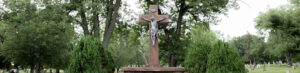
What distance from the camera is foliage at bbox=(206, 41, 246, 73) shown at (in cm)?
740

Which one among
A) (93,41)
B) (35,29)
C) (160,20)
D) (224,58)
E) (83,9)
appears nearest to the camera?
(224,58)

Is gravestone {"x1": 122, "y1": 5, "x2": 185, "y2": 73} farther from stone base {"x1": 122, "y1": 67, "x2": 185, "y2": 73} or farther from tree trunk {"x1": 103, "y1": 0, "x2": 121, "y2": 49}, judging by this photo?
tree trunk {"x1": 103, "y1": 0, "x2": 121, "y2": 49}

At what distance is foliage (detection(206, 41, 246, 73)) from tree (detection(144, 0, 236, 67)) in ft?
28.2

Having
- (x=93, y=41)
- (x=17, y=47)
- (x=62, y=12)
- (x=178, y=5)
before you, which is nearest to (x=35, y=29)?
(x=17, y=47)

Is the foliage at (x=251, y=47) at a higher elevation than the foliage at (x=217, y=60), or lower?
lower

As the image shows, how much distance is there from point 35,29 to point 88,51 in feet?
28.3

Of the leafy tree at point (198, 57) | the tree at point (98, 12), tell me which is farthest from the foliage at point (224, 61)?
the tree at point (98, 12)

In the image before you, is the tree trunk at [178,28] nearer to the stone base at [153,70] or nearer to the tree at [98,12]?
the tree at [98,12]

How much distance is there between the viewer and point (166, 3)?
725 inches

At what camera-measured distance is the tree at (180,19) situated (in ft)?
55.1

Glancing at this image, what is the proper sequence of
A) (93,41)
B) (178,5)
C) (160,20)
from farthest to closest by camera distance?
(178,5) < (160,20) < (93,41)

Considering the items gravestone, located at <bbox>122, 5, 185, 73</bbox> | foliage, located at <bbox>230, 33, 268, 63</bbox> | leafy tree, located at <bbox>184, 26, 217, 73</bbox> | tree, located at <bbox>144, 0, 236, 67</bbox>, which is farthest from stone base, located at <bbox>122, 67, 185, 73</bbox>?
foliage, located at <bbox>230, 33, 268, 63</bbox>

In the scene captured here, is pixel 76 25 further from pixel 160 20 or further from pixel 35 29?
pixel 160 20

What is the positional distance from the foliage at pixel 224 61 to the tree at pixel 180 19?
860 centimetres
